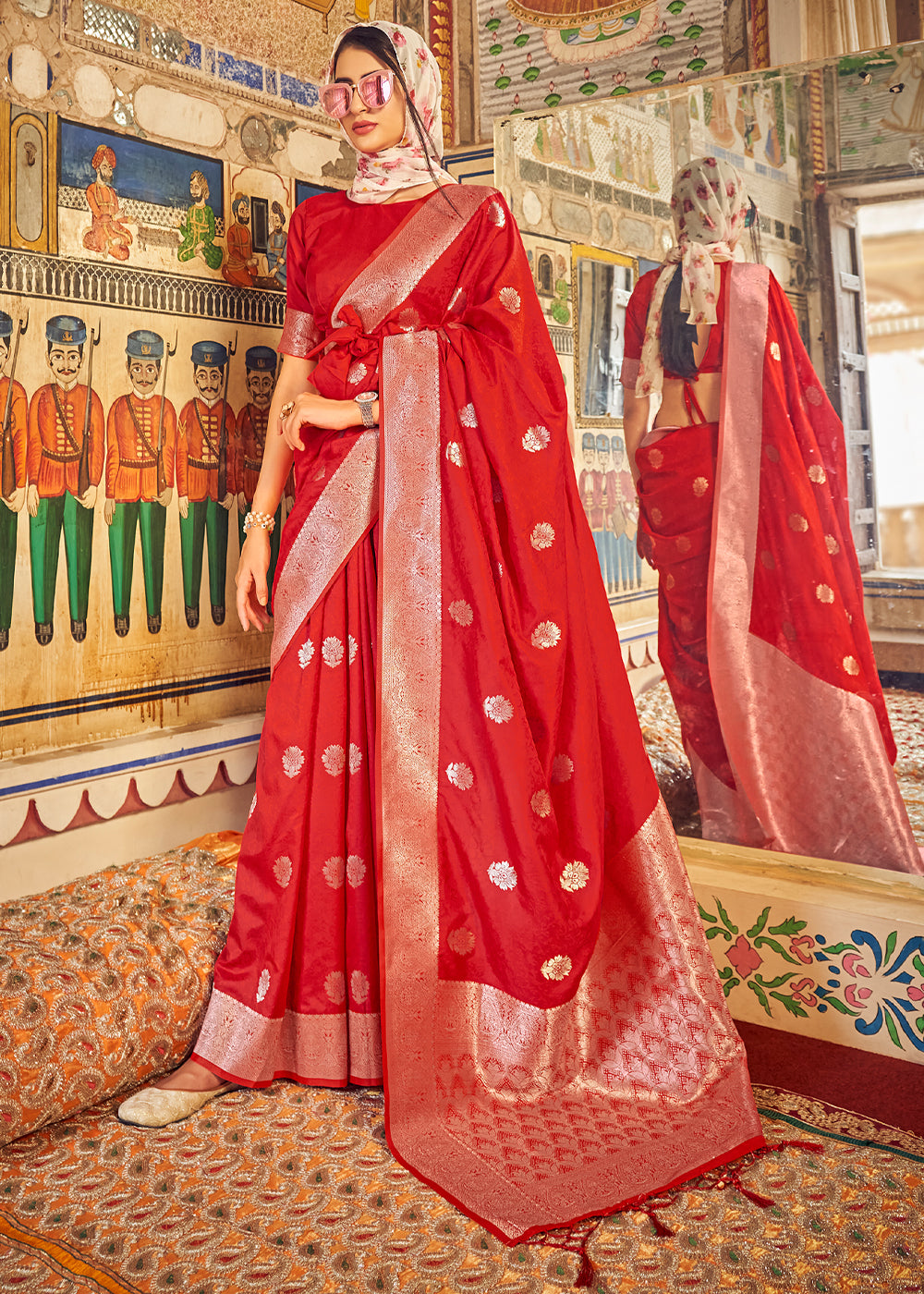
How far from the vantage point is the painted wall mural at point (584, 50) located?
2041 millimetres

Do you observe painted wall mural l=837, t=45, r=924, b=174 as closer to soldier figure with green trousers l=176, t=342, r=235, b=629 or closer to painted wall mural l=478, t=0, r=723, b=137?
painted wall mural l=478, t=0, r=723, b=137

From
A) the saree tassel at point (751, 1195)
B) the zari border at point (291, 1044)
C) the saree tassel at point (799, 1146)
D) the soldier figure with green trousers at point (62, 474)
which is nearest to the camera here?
the saree tassel at point (751, 1195)

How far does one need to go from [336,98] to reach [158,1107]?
63.0 inches

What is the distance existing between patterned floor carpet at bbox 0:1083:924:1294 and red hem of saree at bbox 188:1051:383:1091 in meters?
0.06

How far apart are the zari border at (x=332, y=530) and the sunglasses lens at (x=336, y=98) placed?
0.54 m

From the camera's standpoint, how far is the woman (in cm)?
161

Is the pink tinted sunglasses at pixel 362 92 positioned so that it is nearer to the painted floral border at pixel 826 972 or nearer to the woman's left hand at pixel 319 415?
the woman's left hand at pixel 319 415

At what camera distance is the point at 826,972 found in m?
1.92

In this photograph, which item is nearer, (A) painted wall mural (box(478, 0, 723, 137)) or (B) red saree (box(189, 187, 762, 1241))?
(B) red saree (box(189, 187, 762, 1241))

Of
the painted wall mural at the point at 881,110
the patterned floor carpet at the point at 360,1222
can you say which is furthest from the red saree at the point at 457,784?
the painted wall mural at the point at 881,110

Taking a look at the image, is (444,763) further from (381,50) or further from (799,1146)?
(381,50)

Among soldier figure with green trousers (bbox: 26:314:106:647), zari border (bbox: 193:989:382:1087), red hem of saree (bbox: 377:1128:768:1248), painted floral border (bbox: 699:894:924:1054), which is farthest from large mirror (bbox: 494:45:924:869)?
soldier figure with green trousers (bbox: 26:314:106:647)

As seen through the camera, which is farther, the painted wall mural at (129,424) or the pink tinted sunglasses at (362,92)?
the painted wall mural at (129,424)

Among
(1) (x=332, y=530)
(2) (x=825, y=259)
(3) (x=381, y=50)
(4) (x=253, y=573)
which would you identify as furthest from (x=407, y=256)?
(2) (x=825, y=259)
